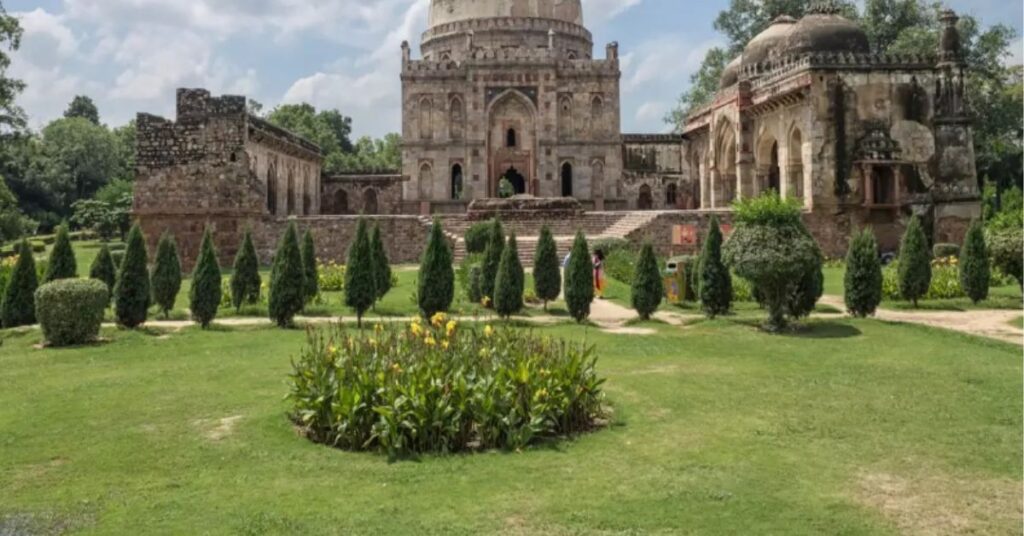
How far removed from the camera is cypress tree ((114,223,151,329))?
1409 centimetres

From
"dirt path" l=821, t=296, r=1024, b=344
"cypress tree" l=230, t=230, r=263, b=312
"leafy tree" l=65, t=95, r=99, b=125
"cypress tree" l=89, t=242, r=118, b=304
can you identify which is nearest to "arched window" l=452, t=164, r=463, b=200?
"cypress tree" l=230, t=230, r=263, b=312

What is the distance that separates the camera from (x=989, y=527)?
5.13m

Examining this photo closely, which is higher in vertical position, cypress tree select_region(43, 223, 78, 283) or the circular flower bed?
cypress tree select_region(43, 223, 78, 283)

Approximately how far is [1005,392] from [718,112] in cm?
2595

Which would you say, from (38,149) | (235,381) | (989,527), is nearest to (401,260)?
(235,381)

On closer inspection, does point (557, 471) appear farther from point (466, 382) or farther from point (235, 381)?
point (235, 381)

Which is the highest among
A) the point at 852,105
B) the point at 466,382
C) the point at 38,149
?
the point at 38,149

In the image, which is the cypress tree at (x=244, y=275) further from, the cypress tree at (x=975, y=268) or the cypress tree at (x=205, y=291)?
the cypress tree at (x=975, y=268)

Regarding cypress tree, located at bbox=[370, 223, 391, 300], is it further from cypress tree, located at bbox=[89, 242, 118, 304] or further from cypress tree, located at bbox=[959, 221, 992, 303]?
cypress tree, located at bbox=[959, 221, 992, 303]

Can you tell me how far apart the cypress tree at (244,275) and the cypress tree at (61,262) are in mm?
2603

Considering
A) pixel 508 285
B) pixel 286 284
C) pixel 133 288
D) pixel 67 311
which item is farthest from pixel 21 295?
pixel 508 285

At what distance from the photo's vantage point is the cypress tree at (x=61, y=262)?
14.7m

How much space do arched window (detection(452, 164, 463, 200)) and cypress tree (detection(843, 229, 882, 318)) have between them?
81.7 ft

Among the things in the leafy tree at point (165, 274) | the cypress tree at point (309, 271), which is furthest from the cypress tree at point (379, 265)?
the leafy tree at point (165, 274)
